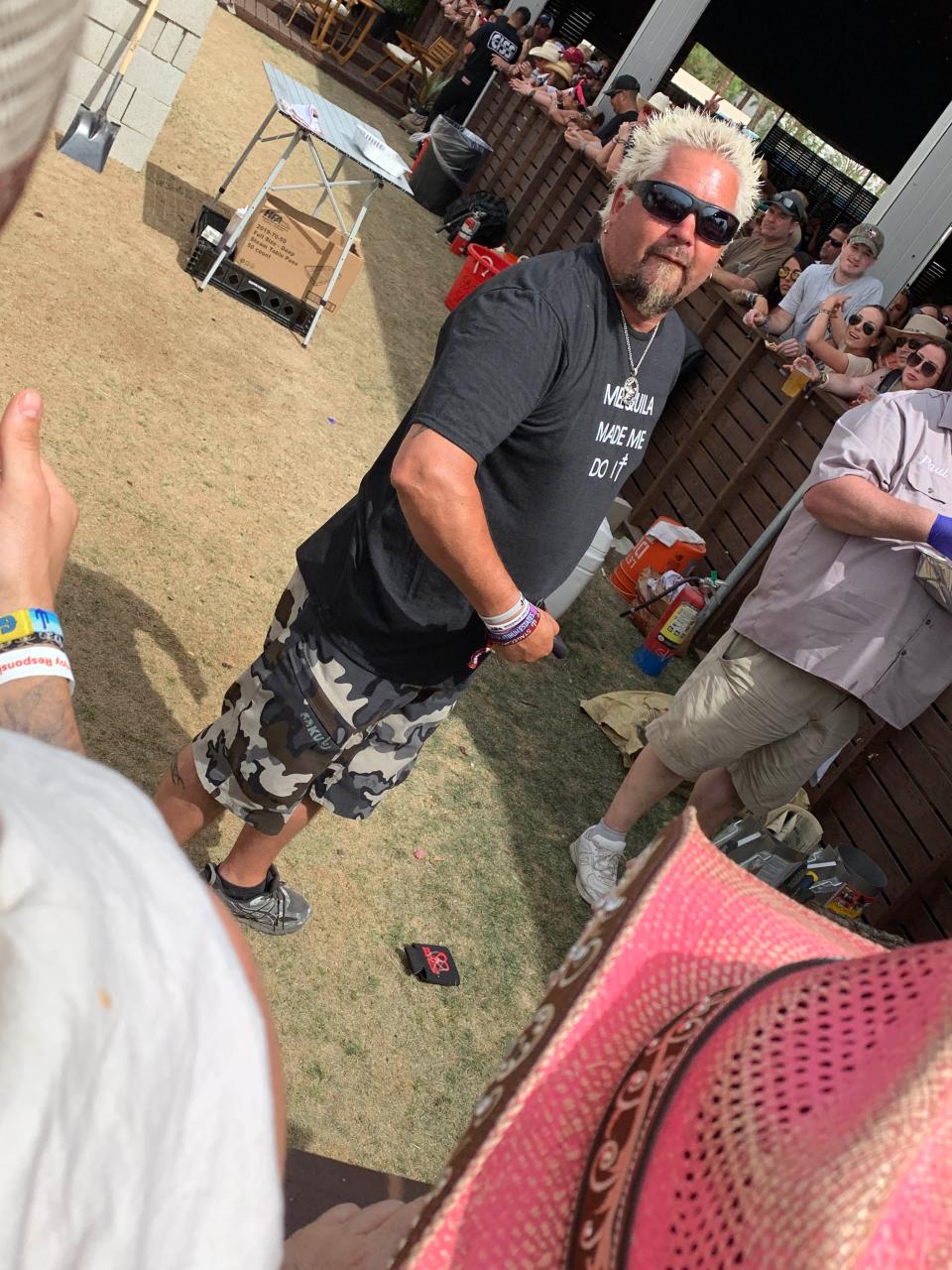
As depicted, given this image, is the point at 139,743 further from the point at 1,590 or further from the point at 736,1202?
the point at 736,1202

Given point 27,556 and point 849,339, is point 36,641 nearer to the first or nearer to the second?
point 27,556

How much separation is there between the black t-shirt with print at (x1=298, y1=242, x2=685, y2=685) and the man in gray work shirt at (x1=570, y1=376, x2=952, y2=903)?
1.19 meters

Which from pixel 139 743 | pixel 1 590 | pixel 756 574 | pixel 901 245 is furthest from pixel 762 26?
pixel 1 590

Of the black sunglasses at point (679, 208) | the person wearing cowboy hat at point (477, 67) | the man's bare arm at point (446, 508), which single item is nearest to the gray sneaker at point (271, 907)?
the man's bare arm at point (446, 508)

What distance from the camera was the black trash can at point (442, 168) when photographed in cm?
1213

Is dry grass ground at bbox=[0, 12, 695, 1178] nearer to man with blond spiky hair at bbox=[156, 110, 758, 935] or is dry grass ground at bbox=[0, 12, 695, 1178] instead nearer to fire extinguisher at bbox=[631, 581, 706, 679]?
fire extinguisher at bbox=[631, 581, 706, 679]

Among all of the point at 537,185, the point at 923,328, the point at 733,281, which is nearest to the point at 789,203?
the point at 733,281

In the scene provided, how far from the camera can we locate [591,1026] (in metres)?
0.99

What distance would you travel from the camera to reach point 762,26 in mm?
14461

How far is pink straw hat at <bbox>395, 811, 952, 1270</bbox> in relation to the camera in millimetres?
A: 736

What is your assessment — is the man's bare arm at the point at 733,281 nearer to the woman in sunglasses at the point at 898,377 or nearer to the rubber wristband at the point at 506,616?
the woman in sunglasses at the point at 898,377

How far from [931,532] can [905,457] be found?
10.8 inches

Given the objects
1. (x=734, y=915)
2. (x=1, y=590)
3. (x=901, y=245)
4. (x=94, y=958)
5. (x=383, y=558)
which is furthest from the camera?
(x=901, y=245)

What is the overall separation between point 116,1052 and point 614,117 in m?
12.0
